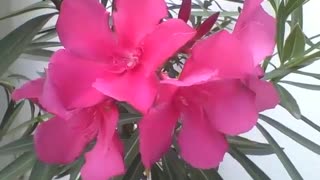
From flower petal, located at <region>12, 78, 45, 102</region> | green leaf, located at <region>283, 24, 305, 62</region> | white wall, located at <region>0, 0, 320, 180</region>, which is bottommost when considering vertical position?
white wall, located at <region>0, 0, 320, 180</region>

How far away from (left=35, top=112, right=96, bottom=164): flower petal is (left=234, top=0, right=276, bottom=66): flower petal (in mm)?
133

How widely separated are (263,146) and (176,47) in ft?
1.58

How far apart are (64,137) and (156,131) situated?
0.26 feet

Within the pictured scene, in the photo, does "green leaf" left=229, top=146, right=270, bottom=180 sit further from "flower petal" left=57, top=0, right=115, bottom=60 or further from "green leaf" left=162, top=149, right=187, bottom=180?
"flower petal" left=57, top=0, right=115, bottom=60

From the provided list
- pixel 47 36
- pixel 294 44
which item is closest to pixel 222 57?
pixel 294 44

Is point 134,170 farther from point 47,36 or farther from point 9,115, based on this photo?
point 9,115

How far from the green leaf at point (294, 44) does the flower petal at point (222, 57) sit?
0.26 m

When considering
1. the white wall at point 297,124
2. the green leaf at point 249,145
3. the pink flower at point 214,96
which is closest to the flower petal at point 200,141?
the pink flower at point 214,96

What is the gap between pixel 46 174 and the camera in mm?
635

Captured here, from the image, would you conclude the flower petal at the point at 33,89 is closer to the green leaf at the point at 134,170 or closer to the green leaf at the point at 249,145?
the green leaf at the point at 134,170

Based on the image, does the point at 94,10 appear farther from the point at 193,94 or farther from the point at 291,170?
the point at 291,170

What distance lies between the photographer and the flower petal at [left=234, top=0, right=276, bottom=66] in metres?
0.38

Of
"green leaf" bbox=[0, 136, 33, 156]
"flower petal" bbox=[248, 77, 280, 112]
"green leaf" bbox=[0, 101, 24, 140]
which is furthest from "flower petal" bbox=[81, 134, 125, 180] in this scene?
"green leaf" bbox=[0, 101, 24, 140]

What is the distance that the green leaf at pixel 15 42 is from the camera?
0.61 metres
